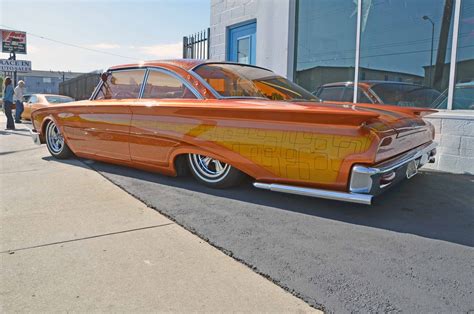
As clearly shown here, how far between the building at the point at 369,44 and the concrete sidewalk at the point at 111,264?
4067 millimetres

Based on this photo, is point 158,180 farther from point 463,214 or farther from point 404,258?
point 463,214

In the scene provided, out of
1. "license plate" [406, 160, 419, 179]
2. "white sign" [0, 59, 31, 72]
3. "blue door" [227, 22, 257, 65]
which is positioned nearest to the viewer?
"license plate" [406, 160, 419, 179]

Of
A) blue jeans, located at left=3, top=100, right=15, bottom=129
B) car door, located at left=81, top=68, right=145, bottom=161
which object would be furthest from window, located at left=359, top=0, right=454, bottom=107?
blue jeans, located at left=3, top=100, right=15, bottom=129

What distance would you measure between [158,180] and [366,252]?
254 centimetres

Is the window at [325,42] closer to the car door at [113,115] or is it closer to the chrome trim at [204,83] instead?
the chrome trim at [204,83]

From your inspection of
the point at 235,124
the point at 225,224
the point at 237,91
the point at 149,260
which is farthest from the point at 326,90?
the point at 149,260

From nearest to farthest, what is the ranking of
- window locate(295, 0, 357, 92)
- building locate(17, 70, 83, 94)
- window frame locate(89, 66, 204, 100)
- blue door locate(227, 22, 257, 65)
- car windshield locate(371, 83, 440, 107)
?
window frame locate(89, 66, 204, 100), car windshield locate(371, 83, 440, 107), window locate(295, 0, 357, 92), blue door locate(227, 22, 257, 65), building locate(17, 70, 83, 94)

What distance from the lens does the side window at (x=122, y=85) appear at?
15.1 ft

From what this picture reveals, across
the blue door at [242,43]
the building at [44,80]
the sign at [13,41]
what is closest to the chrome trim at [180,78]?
the blue door at [242,43]

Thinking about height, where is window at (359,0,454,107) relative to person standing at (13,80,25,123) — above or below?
above

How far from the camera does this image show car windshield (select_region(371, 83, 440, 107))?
5.53 meters

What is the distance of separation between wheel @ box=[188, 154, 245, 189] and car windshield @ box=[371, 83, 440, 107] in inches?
131

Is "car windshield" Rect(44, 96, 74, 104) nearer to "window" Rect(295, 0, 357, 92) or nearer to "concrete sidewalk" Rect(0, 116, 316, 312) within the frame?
"window" Rect(295, 0, 357, 92)

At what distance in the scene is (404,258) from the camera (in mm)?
2430
